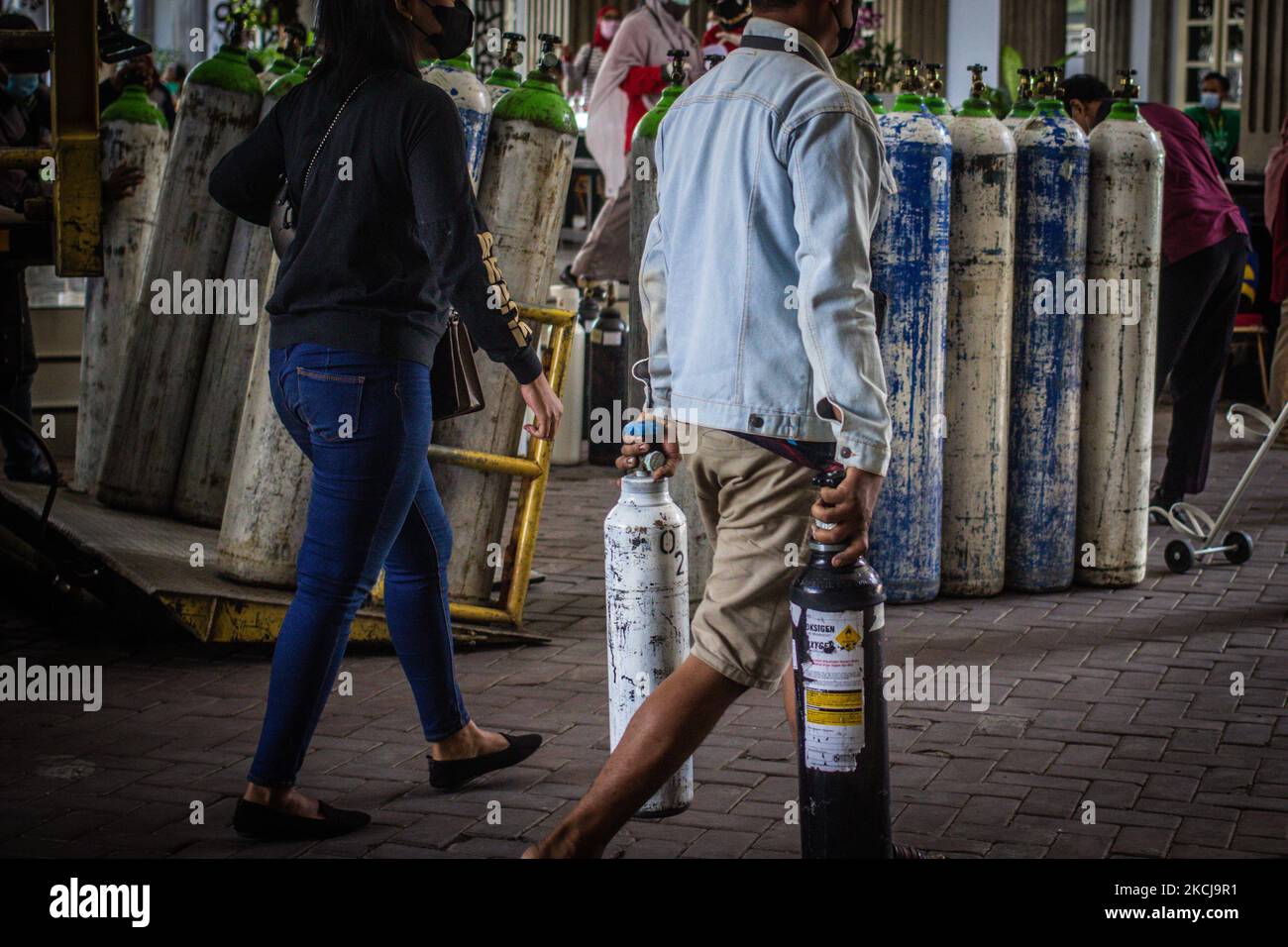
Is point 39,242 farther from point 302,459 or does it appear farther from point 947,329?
point 947,329

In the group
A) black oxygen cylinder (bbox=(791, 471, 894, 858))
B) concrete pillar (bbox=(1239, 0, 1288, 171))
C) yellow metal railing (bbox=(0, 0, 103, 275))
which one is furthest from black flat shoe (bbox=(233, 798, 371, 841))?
concrete pillar (bbox=(1239, 0, 1288, 171))

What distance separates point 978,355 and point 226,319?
2.94m

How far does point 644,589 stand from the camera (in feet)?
11.9

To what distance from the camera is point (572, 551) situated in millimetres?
7113

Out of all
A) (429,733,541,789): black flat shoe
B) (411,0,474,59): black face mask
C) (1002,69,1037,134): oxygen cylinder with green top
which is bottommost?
(429,733,541,789): black flat shoe

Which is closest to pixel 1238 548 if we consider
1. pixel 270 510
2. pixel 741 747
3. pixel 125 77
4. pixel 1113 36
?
pixel 741 747

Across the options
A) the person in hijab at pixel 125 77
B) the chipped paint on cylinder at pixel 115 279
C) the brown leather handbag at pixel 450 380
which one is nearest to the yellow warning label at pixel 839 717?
the brown leather handbag at pixel 450 380

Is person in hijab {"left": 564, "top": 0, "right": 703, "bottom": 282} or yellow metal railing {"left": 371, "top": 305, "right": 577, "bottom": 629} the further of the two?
person in hijab {"left": 564, "top": 0, "right": 703, "bottom": 282}

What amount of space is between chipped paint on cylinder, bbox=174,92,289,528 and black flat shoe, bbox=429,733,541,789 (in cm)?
268

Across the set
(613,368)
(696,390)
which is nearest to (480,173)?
(696,390)

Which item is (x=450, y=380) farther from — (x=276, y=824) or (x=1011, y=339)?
(x=1011, y=339)

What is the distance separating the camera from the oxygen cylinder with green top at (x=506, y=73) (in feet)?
18.9

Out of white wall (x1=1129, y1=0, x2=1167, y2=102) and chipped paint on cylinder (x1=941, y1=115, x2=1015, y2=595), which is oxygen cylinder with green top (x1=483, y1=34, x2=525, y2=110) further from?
white wall (x1=1129, y1=0, x2=1167, y2=102)

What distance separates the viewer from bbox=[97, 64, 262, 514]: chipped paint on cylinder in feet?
21.3
